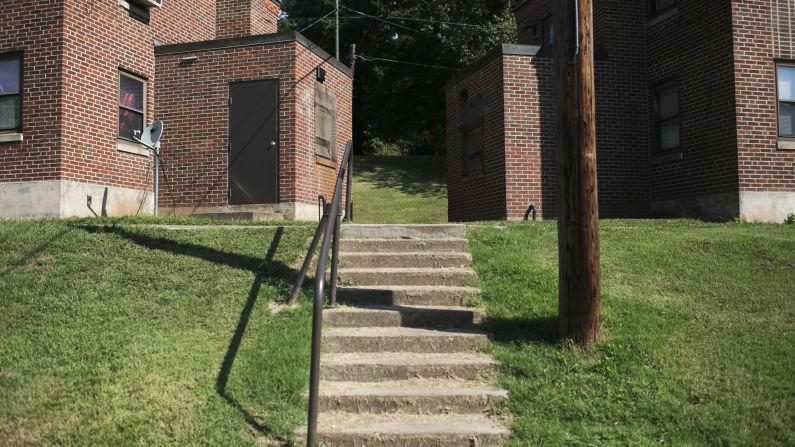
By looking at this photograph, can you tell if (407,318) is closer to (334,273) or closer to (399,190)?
(334,273)

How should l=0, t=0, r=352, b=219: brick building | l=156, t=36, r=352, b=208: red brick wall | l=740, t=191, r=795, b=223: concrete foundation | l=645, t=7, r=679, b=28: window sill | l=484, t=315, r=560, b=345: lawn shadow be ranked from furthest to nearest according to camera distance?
l=645, t=7, r=679, b=28: window sill < l=156, t=36, r=352, b=208: red brick wall < l=0, t=0, r=352, b=219: brick building < l=740, t=191, r=795, b=223: concrete foundation < l=484, t=315, r=560, b=345: lawn shadow

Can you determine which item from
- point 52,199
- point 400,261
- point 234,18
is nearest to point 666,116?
point 400,261

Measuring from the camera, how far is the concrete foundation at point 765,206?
10547mm

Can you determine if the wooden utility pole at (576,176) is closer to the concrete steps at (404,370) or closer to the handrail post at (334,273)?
the concrete steps at (404,370)

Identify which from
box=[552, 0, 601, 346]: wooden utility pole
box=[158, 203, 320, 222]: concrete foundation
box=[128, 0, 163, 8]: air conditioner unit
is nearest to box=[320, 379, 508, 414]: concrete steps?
box=[552, 0, 601, 346]: wooden utility pole

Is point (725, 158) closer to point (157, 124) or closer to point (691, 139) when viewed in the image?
point (691, 139)

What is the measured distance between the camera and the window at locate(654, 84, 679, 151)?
40.1 feet

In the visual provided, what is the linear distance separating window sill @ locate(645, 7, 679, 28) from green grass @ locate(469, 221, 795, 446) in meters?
5.86

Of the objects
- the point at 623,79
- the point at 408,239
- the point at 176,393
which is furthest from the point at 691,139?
the point at 176,393

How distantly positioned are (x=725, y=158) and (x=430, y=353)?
767 centimetres

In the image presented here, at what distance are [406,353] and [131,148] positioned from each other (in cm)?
841

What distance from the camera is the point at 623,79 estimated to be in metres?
12.7

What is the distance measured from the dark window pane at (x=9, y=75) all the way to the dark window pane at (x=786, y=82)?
1266cm

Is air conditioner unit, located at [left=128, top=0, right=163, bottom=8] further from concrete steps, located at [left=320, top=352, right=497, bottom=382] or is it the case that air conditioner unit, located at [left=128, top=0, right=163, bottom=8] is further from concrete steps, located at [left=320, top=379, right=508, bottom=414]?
concrete steps, located at [left=320, top=379, right=508, bottom=414]
